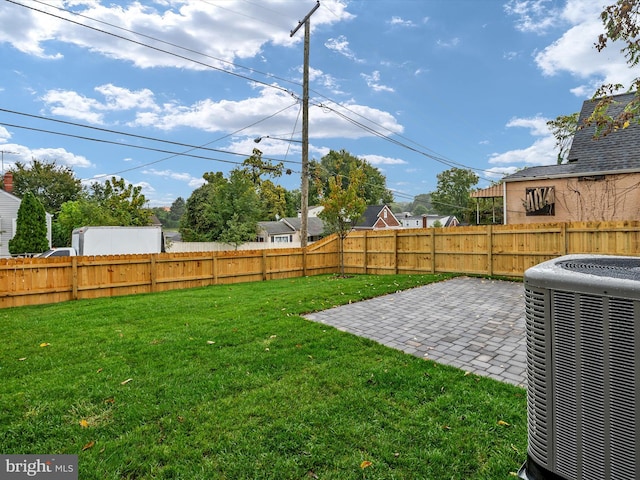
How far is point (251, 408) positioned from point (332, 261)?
10816mm

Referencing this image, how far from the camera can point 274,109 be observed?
1478 centimetres

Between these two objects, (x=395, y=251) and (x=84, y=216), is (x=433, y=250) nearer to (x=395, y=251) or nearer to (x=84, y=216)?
(x=395, y=251)

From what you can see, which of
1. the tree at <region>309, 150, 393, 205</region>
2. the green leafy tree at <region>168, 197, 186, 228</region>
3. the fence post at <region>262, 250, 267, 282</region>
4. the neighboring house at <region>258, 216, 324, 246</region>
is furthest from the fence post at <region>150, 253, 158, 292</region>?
the green leafy tree at <region>168, 197, 186, 228</region>

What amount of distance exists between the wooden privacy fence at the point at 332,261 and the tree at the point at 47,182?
28017 millimetres

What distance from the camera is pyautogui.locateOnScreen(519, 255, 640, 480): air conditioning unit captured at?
3.63 ft

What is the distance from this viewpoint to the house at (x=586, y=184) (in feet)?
33.3

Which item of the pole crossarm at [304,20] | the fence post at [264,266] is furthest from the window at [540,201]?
the pole crossarm at [304,20]

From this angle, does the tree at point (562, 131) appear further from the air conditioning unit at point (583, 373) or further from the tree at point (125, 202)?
the tree at point (125, 202)

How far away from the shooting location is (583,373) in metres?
1.19

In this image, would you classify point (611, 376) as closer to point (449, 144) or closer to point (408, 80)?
point (408, 80)

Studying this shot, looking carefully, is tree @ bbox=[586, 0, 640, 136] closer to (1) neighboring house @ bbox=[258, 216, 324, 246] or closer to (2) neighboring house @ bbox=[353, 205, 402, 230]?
(1) neighboring house @ bbox=[258, 216, 324, 246]

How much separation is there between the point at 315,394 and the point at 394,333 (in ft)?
6.89

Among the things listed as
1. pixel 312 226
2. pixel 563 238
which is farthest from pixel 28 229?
pixel 312 226

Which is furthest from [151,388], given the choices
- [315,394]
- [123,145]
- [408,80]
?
[408,80]
